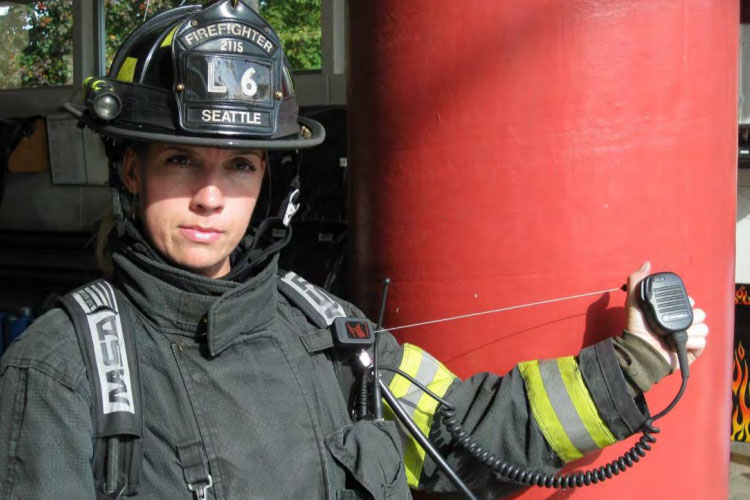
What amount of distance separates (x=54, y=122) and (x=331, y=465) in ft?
20.3

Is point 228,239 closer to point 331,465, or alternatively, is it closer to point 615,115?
point 331,465

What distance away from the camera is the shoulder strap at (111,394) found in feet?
4.50

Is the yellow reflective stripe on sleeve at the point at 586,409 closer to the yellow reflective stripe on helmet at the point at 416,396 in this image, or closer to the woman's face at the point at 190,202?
the yellow reflective stripe on helmet at the point at 416,396

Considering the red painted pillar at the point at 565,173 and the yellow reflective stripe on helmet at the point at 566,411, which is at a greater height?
the red painted pillar at the point at 565,173

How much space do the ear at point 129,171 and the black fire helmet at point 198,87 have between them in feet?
0.36

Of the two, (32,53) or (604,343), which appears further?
(32,53)

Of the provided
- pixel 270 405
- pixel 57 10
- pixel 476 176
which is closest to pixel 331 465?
pixel 270 405

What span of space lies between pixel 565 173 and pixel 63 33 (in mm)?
6484

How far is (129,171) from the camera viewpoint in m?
1.71

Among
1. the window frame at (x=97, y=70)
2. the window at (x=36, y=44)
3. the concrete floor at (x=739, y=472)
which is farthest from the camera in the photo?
the window at (x=36, y=44)

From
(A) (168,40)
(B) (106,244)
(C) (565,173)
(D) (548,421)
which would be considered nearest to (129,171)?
(B) (106,244)

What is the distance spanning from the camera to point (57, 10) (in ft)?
23.7

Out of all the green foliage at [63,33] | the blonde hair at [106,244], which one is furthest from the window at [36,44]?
the blonde hair at [106,244]

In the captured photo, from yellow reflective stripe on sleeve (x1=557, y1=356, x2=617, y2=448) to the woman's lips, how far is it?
0.79 metres
